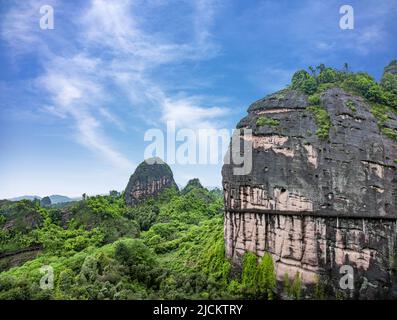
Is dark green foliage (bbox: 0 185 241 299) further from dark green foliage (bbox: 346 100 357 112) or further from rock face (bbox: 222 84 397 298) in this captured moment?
dark green foliage (bbox: 346 100 357 112)

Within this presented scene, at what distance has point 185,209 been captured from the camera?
4888 centimetres

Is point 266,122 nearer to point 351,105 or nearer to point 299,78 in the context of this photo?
point 351,105

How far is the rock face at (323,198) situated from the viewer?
16.1 meters

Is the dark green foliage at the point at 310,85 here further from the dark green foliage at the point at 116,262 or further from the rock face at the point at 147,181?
the rock face at the point at 147,181

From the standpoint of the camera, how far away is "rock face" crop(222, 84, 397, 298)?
16078 millimetres

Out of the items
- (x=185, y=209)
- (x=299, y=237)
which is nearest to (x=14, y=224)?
(x=185, y=209)

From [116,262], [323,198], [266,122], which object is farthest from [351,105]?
[116,262]

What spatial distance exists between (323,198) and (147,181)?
45131 millimetres

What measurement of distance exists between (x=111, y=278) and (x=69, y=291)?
99.3 inches

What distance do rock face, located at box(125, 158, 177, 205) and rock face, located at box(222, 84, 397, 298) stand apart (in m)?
39.9

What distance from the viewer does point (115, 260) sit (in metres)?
22.2

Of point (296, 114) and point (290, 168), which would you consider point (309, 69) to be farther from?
point (290, 168)

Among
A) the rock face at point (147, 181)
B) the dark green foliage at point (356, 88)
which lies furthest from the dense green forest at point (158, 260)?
the rock face at point (147, 181)

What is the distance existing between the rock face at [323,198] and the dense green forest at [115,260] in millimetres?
1746
